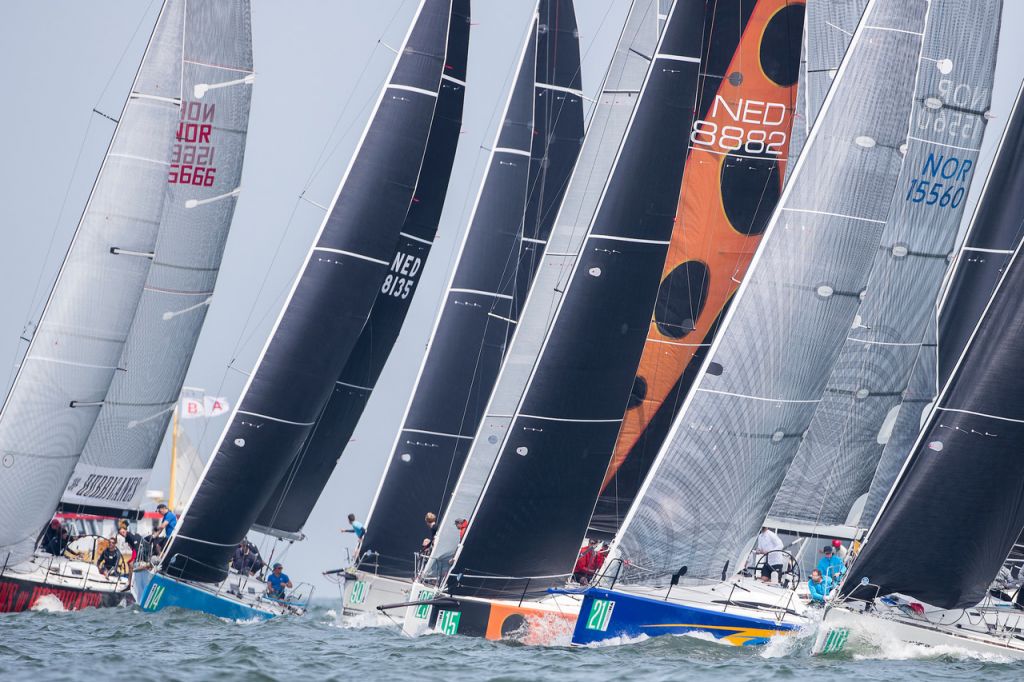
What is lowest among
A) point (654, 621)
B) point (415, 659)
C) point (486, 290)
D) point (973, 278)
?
point (415, 659)

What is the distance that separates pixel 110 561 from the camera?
64.0 ft

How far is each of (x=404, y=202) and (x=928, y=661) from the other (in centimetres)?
909

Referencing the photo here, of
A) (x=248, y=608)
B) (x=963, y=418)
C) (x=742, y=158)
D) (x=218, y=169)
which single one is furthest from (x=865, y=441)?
(x=218, y=169)

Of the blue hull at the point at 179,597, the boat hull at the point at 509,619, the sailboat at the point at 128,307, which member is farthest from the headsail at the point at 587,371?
the sailboat at the point at 128,307

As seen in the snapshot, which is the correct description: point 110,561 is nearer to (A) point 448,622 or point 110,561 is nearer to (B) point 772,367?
(A) point 448,622

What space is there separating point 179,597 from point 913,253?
9745 mm

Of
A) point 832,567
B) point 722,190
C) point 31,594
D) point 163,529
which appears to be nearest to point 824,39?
point 722,190

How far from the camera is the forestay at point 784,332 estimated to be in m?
15.4

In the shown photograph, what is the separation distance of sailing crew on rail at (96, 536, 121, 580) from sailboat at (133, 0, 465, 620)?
616 millimetres

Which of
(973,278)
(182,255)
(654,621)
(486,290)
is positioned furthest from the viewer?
(486,290)

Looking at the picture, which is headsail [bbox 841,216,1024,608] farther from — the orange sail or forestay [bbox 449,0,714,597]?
the orange sail

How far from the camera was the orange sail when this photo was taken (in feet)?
61.1

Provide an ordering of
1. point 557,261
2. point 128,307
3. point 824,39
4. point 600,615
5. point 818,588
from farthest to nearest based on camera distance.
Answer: point 824,39, point 128,307, point 557,261, point 818,588, point 600,615

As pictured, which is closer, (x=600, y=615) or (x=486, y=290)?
(x=600, y=615)
